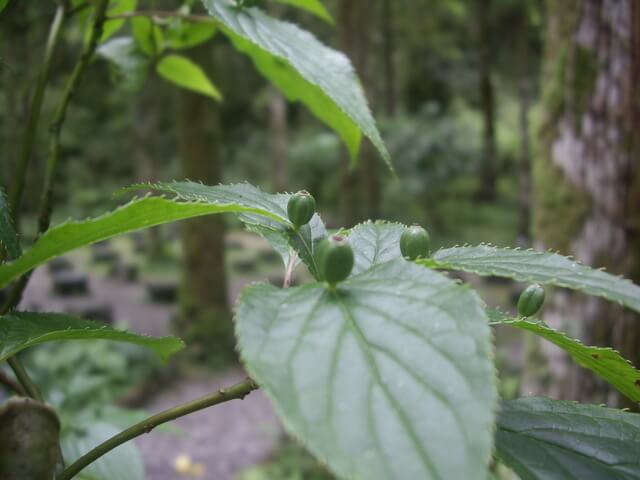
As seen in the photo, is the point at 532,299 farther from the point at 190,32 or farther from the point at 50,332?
the point at 190,32

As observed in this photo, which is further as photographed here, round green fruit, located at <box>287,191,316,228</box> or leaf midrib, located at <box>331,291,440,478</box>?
round green fruit, located at <box>287,191,316,228</box>

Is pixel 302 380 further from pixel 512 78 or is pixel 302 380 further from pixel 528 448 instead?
pixel 512 78

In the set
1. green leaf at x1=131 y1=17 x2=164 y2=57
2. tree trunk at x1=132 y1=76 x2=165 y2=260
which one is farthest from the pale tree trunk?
tree trunk at x1=132 y1=76 x2=165 y2=260

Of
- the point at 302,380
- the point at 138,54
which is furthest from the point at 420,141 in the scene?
the point at 302,380

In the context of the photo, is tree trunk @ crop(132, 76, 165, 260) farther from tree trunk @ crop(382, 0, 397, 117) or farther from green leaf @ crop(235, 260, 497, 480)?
green leaf @ crop(235, 260, 497, 480)

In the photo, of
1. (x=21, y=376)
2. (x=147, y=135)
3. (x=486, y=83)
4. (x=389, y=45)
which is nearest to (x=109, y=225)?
(x=21, y=376)

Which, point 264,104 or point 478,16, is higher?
point 478,16

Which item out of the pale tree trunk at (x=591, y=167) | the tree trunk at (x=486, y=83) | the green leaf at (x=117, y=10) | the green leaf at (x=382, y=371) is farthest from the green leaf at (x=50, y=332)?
the tree trunk at (x=486, y=83)
